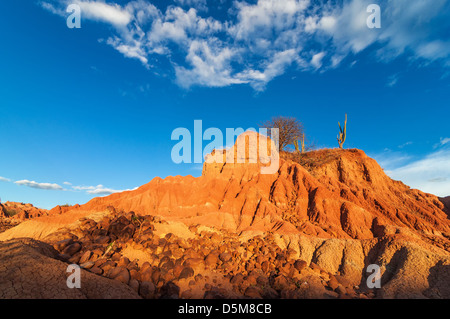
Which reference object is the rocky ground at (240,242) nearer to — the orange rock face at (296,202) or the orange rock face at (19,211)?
the orange rock face at (296,202)

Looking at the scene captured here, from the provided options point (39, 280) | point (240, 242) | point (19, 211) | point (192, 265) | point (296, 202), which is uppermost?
point (296, 202)

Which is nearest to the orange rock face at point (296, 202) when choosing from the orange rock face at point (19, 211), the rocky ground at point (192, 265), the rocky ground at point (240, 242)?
the rocky ground at point (240, 242)

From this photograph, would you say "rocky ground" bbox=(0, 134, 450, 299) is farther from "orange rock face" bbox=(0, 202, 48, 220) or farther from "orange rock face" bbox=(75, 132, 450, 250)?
"orange rock face" bbox=(0, 202, 48, 220)

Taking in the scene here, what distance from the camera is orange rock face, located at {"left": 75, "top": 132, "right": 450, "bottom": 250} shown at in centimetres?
1376

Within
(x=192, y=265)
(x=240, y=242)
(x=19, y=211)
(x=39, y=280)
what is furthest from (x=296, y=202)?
(x=19, y=211)

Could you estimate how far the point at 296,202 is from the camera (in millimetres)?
16016

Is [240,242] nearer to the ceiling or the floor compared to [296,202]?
nearer to the floor

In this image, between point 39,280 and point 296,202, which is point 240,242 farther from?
point 39,280

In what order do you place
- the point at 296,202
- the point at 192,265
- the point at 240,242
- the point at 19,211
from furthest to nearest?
1. the point at 19,211
2. the point at 296,202
3. the point at 240,242
4. the point at 192,265

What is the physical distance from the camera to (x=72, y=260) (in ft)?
27.2

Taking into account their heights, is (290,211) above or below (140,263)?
above
